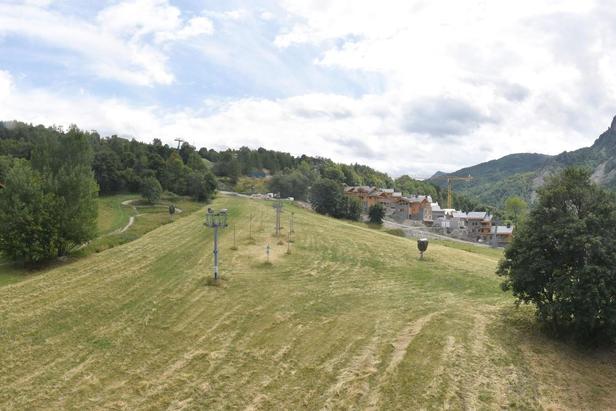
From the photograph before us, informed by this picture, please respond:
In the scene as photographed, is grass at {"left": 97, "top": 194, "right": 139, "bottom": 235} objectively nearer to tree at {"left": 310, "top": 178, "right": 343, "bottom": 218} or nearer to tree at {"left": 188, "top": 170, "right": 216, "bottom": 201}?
tree at {"left": 188, "top": 170, "right": 216, "bottom": 201}

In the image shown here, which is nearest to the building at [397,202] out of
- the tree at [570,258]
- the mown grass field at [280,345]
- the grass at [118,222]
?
the grass at [118,222]

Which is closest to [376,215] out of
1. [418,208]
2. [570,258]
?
[418,208]

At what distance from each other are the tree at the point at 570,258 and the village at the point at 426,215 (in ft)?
292

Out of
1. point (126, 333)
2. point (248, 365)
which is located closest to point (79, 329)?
point (126, 333)

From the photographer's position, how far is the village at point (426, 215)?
10956 cm

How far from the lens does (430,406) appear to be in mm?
10922

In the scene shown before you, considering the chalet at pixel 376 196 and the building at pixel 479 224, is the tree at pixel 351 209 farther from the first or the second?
the building at pixel 479 224

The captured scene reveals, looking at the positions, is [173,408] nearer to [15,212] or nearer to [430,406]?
[430,406]

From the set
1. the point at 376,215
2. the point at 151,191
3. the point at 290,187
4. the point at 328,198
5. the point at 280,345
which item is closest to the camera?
the point at 280,345

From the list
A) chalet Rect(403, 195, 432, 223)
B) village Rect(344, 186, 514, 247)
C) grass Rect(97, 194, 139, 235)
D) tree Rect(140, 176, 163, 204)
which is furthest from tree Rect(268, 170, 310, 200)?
tree Rect(140, 176, 163, 204)

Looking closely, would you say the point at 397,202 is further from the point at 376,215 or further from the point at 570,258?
the point at 570,258

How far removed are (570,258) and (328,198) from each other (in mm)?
72492

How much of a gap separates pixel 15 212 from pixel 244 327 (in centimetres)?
2127

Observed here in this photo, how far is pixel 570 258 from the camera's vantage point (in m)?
15.1
